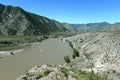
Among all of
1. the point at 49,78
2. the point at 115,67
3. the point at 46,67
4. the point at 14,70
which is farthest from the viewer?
the point at 14,70

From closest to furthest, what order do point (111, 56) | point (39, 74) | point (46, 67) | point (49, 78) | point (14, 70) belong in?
point (49, 78)
point (39, 74)
point (46, 67)
point (14, 70)
point (111, 56)

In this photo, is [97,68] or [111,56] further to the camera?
[111,56]

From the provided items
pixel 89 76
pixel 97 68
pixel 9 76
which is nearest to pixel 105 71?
pixel 97 68

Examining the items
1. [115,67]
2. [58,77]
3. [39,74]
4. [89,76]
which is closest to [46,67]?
[39,74]

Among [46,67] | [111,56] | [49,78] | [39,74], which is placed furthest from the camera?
[111,56]

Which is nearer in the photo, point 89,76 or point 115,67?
point 89,76

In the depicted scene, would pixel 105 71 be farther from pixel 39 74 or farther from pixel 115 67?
pixel 39 74

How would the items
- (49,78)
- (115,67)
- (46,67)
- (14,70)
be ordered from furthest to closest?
(14,70)
(115,67)
(46,67)
(49,78)

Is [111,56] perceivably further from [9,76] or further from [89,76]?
[9,76]
